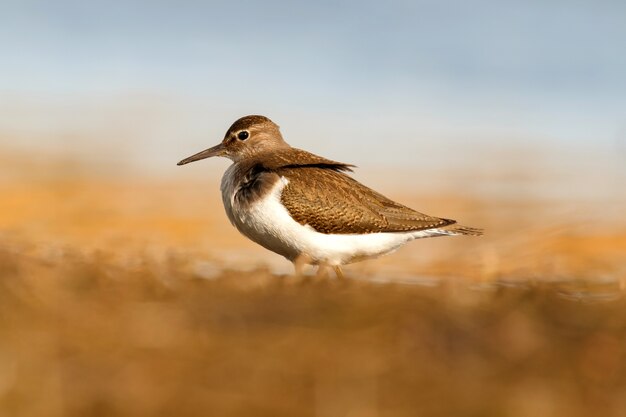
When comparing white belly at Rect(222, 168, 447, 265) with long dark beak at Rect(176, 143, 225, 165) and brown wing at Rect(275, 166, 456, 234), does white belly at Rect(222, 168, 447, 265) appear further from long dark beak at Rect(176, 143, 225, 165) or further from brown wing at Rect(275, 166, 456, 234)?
long dark beak at Rect(176, 143, 225, 165)

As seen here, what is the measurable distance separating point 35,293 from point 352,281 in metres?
2.97

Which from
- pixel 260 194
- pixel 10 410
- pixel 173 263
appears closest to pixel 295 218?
pixel 260 194

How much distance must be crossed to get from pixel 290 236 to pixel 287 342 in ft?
17.9

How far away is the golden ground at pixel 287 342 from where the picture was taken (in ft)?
16.7

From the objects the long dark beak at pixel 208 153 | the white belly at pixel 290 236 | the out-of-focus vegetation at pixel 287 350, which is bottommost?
the out-of-focus vegetation at pixel 287 350

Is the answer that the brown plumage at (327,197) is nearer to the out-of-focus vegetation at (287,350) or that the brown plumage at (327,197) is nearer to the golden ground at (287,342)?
the golden ground at (287,342)

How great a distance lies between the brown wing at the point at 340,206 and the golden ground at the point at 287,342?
263 cm

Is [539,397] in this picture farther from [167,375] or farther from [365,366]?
[167,375]

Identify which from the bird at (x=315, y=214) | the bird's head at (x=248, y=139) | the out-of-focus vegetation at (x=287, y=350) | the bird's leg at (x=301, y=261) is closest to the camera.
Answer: the out-of-focus vegetation at (x=287, y=350)

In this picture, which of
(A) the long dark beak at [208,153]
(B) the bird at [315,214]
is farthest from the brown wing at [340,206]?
(A) the long dark beak at [208,153]

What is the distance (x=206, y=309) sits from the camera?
646cm

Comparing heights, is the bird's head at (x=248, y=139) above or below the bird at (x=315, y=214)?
above

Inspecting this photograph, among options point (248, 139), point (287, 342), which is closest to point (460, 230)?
point (248, 139)

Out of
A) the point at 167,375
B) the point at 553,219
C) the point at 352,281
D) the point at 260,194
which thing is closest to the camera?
the point at 167,375
